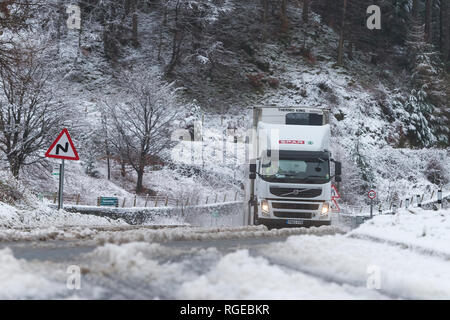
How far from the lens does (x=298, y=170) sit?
651 inches

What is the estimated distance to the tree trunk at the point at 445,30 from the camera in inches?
2576

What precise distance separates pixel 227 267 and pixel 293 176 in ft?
35.7

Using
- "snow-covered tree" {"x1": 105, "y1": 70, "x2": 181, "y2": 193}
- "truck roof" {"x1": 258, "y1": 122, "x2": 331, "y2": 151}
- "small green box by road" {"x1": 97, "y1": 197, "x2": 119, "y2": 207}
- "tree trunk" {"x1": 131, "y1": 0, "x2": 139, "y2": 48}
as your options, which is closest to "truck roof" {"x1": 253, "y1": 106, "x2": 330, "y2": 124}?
"truck roof" {"x1": 258, "y1": 122, "x2": 331, "y2": 151}

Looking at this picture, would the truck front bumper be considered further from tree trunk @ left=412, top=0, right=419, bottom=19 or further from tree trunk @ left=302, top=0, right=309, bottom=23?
tree trunk @ left=302, top=0, right=309, bottom=23

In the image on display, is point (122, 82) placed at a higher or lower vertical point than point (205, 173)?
higher

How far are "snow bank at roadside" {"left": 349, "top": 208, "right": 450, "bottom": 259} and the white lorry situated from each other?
512 centimetres

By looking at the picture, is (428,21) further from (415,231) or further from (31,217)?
(415,231)

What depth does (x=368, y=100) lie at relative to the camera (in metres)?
55.1

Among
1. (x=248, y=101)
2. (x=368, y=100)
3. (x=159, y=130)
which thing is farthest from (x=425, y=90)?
(x=159, y=130)

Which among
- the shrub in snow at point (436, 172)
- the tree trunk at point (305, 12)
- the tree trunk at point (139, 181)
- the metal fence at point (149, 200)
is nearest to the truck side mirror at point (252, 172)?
the metal fence at point (149, 200)

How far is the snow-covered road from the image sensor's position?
4.85 metres

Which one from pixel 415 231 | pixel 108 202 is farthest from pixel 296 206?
pixel 108 202
